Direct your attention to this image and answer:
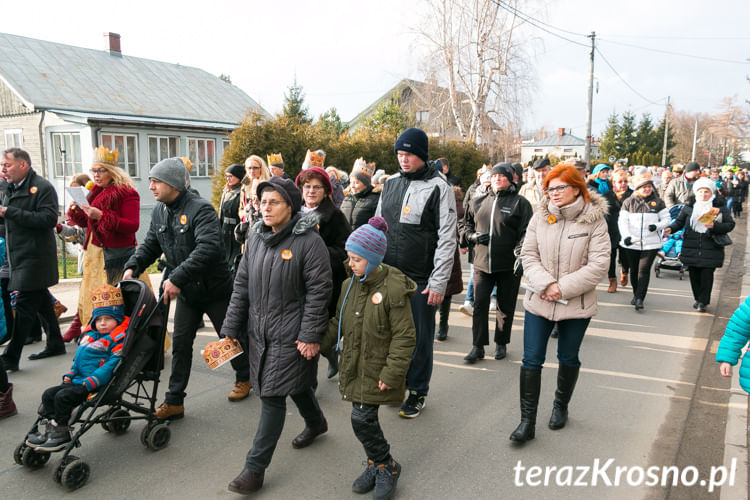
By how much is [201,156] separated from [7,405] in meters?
24.2

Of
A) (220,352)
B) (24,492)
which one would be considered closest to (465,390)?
(220,352)

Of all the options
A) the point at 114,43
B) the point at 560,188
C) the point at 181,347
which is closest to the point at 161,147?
the point at 114,43

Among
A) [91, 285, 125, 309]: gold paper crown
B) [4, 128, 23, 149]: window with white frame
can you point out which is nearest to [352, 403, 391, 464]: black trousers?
[91, 285, 125, 309]: gold paper crown

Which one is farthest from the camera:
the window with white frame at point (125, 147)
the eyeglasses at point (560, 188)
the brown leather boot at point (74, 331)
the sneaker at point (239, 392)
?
the window with white frame at point (125, 147)

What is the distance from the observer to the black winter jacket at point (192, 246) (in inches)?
163

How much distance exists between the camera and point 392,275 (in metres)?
3.38

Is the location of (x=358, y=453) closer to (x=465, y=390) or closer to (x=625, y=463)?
(x=465, y=390)

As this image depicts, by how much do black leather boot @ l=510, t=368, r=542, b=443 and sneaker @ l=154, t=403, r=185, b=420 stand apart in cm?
263

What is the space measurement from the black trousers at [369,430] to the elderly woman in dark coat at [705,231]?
6523mm

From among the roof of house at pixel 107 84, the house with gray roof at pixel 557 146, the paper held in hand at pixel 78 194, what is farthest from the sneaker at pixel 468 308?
the house with gray roof at pixel 557 146

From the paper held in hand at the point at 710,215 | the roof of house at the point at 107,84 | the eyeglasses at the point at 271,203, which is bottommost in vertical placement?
the paper held in hand at the point at 710,215

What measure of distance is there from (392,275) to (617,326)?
17.0 ft

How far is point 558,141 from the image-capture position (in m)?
84.0

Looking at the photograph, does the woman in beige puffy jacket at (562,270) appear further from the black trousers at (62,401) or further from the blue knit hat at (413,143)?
the black trousers at (62,401)
